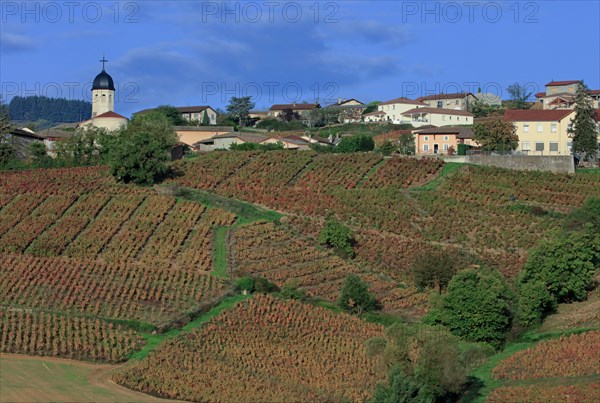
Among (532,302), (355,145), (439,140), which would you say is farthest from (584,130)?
(532,302)

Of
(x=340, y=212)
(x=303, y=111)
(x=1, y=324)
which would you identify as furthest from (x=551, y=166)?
(x=303, y=111)

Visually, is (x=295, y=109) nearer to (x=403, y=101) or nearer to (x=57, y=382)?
(x=403, y=101)

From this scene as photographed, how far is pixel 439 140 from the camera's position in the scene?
315 feet

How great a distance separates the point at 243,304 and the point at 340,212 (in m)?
17.0

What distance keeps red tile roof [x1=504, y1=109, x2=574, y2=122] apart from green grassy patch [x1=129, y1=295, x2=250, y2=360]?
42252 mm

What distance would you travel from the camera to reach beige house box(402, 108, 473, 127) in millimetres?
119875

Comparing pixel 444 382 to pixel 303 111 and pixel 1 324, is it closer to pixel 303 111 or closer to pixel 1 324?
pixel 1 324

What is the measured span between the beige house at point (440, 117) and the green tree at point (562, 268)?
195ft

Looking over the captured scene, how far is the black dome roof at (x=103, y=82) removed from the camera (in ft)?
382

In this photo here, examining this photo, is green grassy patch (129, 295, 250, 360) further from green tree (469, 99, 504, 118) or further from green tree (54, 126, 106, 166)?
green tree (469, 99, 504, 118)

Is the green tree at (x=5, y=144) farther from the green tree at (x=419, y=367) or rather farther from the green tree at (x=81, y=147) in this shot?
the green tree at (x=419, y=367)

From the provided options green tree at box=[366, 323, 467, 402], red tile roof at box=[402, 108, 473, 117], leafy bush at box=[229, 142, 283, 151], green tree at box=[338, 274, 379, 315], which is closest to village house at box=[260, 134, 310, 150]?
leafy bush at box=[229, 142, 283, 151]

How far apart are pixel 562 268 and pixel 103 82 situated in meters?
69.1

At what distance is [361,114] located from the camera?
5285 inches
